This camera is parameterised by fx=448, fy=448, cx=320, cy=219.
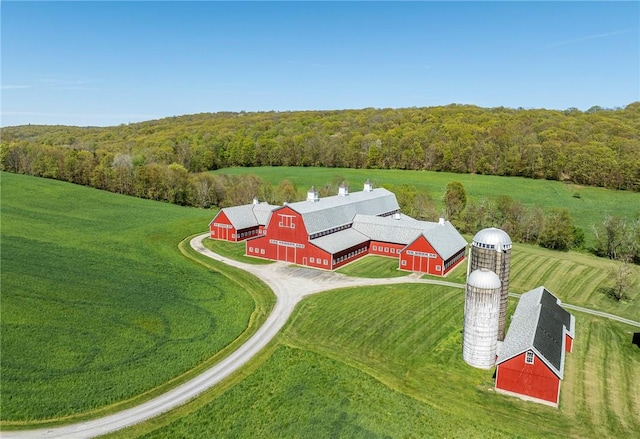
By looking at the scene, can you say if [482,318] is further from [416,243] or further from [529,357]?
[416,243]

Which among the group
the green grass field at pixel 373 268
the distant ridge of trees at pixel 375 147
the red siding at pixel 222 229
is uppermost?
the distant ridge of trees at pixel 375 147

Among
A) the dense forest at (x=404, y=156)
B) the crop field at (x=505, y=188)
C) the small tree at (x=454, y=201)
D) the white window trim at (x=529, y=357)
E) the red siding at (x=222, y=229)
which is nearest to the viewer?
the white window trim at (x=529, y=357)

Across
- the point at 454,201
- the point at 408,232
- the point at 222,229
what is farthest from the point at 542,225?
the point at 222,229

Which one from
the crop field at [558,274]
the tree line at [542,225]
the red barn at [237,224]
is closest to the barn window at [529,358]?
the crop field at [558,274]

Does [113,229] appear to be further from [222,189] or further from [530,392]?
[530,392]

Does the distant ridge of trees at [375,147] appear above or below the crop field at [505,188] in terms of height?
above

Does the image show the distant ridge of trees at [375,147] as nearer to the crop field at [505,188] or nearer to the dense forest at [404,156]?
the dense forest at [404,156]
